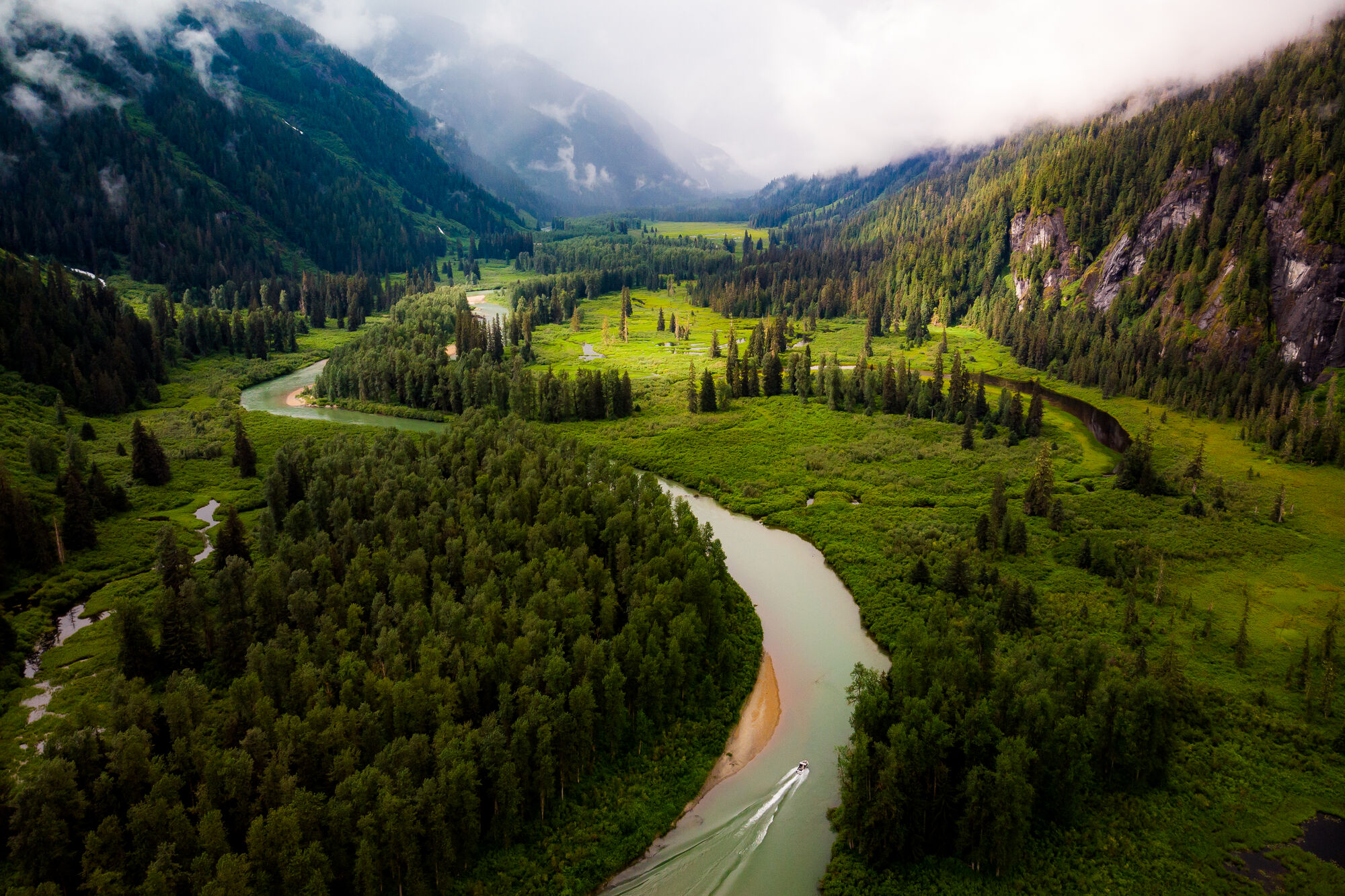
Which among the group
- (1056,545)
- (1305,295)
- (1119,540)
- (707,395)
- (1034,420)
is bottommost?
(1056,545)

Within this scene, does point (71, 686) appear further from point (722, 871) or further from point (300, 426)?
point (300, 426)

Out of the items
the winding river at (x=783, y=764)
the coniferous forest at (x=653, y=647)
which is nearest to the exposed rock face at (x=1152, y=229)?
the coniferous forest at (x=653, y=647)

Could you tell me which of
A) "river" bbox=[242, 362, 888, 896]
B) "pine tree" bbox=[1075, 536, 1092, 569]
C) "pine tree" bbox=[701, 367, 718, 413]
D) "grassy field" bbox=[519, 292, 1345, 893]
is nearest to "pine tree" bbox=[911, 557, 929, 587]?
"grassy field" bbox=[519, 292, 1345, 893]

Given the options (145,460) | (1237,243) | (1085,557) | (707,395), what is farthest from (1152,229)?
(145,460)

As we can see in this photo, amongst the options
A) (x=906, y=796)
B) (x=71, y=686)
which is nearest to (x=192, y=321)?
(x=71, y=686)

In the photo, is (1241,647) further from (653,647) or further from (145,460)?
(145,460)

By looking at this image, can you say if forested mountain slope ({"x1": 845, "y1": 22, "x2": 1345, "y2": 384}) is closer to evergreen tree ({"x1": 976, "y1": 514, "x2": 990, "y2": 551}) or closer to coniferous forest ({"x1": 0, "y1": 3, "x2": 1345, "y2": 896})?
coniferous forest ({"x1": 0, "y1": 3, "x2": 1345, "y2": 896})
